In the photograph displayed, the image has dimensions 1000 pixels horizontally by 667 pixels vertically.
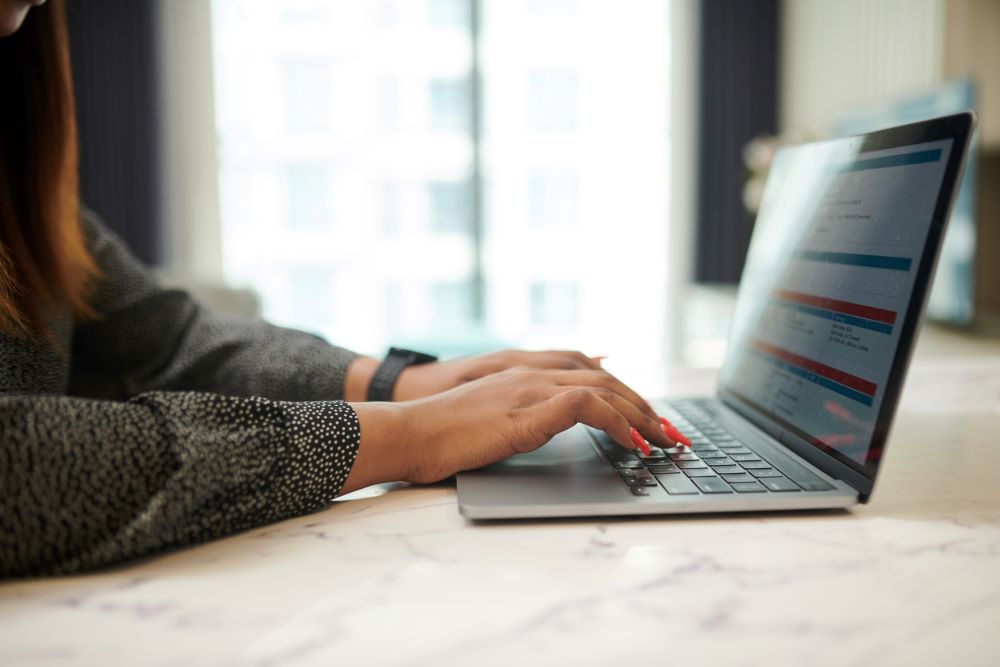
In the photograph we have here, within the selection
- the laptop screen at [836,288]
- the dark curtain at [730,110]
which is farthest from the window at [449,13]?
the laptop screen at [836,288]

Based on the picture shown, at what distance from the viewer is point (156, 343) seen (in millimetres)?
964

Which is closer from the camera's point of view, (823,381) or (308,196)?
(823,381)

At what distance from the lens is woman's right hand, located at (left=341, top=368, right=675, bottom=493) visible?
0.60 m

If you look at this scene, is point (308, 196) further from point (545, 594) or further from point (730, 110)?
point (545, 594)

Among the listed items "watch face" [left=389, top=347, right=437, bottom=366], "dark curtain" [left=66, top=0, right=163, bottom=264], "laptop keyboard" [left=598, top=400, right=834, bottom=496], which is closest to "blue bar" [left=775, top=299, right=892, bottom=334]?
"laptop keyboard" [left=598, top=400, right=834, bottom=496]

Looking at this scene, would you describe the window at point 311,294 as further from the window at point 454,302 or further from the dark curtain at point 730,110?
the dark curtain at point 730,110

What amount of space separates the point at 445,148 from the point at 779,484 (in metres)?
3.97

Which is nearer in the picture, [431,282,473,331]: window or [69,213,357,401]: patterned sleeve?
[69,213,357,401]: patterned sleeve

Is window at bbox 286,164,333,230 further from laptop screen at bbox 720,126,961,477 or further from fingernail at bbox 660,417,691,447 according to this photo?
fingernail at bbox 660,417,691,447

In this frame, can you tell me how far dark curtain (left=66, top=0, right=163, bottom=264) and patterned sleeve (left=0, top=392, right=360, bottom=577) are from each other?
3.93 m

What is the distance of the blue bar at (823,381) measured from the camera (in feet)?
1.86

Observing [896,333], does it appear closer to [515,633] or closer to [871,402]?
[871,402]

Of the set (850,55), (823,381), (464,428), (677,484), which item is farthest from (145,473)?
(850,55)

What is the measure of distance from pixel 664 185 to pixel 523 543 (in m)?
4.06
